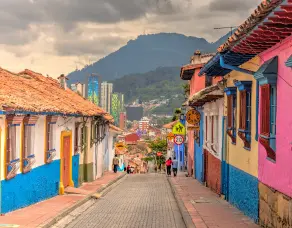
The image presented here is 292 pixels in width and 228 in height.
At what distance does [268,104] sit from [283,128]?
4.04ft

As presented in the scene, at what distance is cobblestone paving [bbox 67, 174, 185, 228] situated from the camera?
40.3 feet

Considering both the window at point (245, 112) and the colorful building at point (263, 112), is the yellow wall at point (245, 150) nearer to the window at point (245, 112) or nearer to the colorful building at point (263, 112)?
the colorful building at point (263, 112)

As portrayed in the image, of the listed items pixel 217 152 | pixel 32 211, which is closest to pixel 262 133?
pixel 32 211

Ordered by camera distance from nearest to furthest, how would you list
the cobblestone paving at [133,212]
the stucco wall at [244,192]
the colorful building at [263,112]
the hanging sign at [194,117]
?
the colorful building at [263,112], the stucco wall at [244,192], the cobblestone paving at [133,212], the hanging sign at [194,117]

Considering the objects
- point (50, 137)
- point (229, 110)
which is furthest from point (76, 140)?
point (229, 110)

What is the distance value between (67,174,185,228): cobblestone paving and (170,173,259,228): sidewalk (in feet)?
1.40

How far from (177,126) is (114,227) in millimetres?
17067

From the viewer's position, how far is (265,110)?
33.9 feet

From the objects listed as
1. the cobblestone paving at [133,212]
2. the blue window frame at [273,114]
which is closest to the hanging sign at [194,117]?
the cobblestone paving at [133,212]

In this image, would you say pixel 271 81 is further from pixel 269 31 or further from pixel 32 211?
pixel 32 211

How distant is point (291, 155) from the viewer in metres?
8.52

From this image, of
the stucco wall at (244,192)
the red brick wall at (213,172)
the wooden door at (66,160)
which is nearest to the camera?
the stucco wall at (244,192)

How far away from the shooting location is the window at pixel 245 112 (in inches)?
488

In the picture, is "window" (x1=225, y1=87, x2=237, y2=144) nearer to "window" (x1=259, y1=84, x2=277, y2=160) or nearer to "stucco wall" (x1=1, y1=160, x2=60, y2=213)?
"window" (x1=259, y1=84, x2=277, y2=160)
